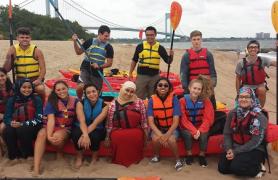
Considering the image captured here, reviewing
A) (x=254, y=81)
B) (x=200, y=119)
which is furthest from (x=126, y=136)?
(x=254, y=81)

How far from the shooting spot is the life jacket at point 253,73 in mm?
4156

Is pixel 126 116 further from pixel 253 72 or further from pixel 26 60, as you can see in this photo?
pixel 253 72

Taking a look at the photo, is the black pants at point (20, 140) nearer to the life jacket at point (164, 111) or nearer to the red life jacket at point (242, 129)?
the life jacket at point (164, 111)

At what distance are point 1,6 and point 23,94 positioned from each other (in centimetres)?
2995

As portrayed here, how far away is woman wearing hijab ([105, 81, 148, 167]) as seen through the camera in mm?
3520

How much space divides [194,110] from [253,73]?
1.04m

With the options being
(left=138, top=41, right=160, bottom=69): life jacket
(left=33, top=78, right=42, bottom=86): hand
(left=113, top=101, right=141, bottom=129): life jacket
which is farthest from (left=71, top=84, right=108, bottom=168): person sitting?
(left=138, top=41, right=160, bottom=69): life jacket

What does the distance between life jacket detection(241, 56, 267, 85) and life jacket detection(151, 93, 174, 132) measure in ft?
3.70

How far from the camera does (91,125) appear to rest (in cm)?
351

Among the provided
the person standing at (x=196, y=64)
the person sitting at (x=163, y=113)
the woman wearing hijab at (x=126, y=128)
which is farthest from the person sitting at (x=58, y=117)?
the person standing at (x=196, y=64)

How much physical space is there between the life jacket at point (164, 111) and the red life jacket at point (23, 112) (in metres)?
1.28

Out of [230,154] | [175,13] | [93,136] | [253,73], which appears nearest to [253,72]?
[253,73]

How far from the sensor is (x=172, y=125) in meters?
3.55

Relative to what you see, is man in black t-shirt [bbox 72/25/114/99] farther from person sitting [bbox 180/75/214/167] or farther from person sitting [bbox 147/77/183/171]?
person sitting [bbox 180/75/214/167]
